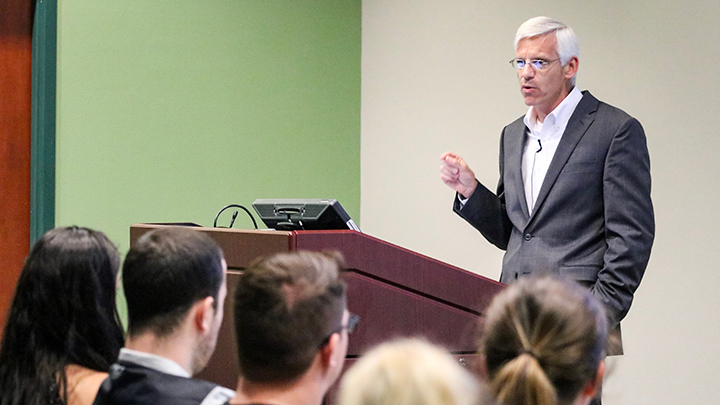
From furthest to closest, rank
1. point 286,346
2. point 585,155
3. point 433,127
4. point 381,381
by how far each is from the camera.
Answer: point 433,127 → point 585,155 → point 286,346 → point 381,381

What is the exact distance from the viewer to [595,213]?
228 centimetres

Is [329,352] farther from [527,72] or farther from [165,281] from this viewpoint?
[527,72]

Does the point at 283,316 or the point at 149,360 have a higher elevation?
the point at 283,316

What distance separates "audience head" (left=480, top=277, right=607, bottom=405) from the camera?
1003mm

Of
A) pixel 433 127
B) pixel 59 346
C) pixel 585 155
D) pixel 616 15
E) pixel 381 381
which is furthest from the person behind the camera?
pixel 433 127

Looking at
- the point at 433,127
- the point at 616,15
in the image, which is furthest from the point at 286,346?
the point at 433,127

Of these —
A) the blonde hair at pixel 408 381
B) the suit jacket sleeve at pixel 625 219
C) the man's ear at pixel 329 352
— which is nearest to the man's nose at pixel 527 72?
the suit jacket sleeve at pixel 625 219

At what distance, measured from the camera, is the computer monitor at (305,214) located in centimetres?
192

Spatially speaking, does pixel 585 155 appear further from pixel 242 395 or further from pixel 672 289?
pixel 242 395

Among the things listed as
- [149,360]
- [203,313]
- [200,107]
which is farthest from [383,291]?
[200,107]

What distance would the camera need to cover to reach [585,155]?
90.3 inches

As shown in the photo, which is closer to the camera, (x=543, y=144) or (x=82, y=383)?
(x=82, y=383)

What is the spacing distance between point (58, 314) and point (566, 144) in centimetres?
150

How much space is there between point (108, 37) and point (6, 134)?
627 mm
